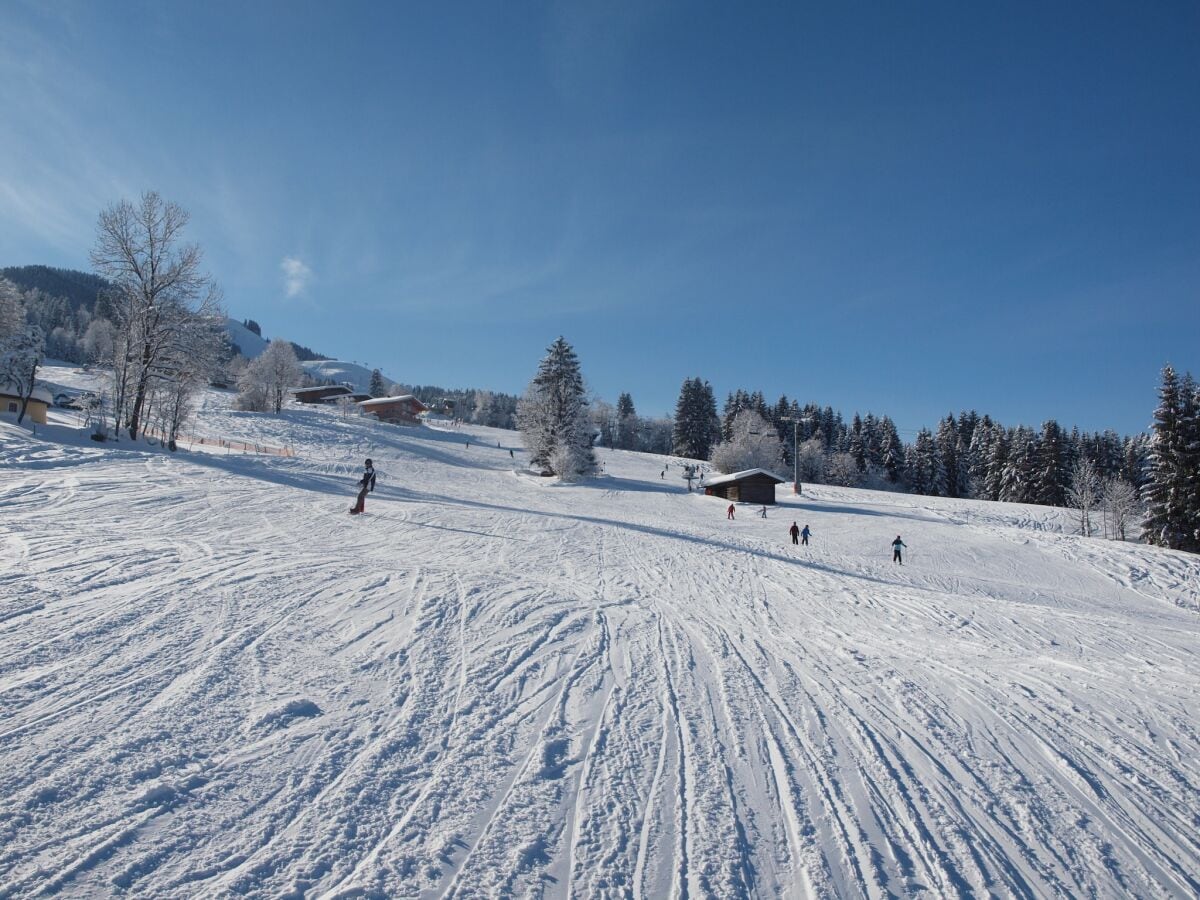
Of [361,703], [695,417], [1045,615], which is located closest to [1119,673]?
[1045,615]

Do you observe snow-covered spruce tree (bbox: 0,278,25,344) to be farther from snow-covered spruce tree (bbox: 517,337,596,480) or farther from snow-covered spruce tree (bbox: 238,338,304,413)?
snow-covered spruce tree (bbox: 517,337,596,480)

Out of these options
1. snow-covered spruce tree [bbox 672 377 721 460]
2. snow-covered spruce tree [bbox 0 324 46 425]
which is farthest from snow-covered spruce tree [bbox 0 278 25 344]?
snow-covered spruce tree [bbox 672 377 721 460]

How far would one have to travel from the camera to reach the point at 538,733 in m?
4.75

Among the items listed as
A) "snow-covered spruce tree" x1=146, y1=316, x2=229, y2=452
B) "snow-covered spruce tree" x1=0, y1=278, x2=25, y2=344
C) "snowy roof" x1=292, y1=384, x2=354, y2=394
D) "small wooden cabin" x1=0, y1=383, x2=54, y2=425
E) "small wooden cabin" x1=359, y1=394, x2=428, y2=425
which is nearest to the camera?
"snow-covered spruce tree" x1=146, y1=316, x2=229, y2=452

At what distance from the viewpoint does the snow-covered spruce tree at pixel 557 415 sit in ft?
146

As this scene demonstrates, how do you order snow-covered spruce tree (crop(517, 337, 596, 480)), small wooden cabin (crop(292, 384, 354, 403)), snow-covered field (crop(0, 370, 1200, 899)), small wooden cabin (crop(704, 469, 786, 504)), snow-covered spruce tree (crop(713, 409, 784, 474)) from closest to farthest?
1. snow-covered field (crop(0, 370, 1200, 899))
2. small wooden cabin (crop(704, 469, 786, 504))
3. snow-covered spruce tree (crop(517, 337, 596, 480))
4. snow-covered spruce tree (crop(713, 409, 784, 474))
5. small wooden cabin (crop(292, 384, 354, 403))

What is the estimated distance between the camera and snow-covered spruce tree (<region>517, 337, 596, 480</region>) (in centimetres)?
4450

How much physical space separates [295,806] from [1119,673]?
1034 cm

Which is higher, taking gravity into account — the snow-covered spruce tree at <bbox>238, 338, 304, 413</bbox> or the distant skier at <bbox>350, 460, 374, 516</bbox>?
the snow-covered spruce tree at <bbox>238, 338, 304, 413</bbox>

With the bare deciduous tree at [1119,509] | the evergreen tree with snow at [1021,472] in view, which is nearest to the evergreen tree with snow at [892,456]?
the evergreen tree with snow at [1021,472]

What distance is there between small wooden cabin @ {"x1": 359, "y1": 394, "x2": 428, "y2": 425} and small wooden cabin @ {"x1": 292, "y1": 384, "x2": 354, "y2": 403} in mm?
14450

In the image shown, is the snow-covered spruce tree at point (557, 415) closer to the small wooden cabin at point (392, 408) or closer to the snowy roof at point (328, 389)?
the small wooden cabin at point (392, 408)

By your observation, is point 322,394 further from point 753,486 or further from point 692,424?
point 753,486

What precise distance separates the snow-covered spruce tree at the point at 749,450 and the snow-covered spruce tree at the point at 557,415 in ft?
61.1
